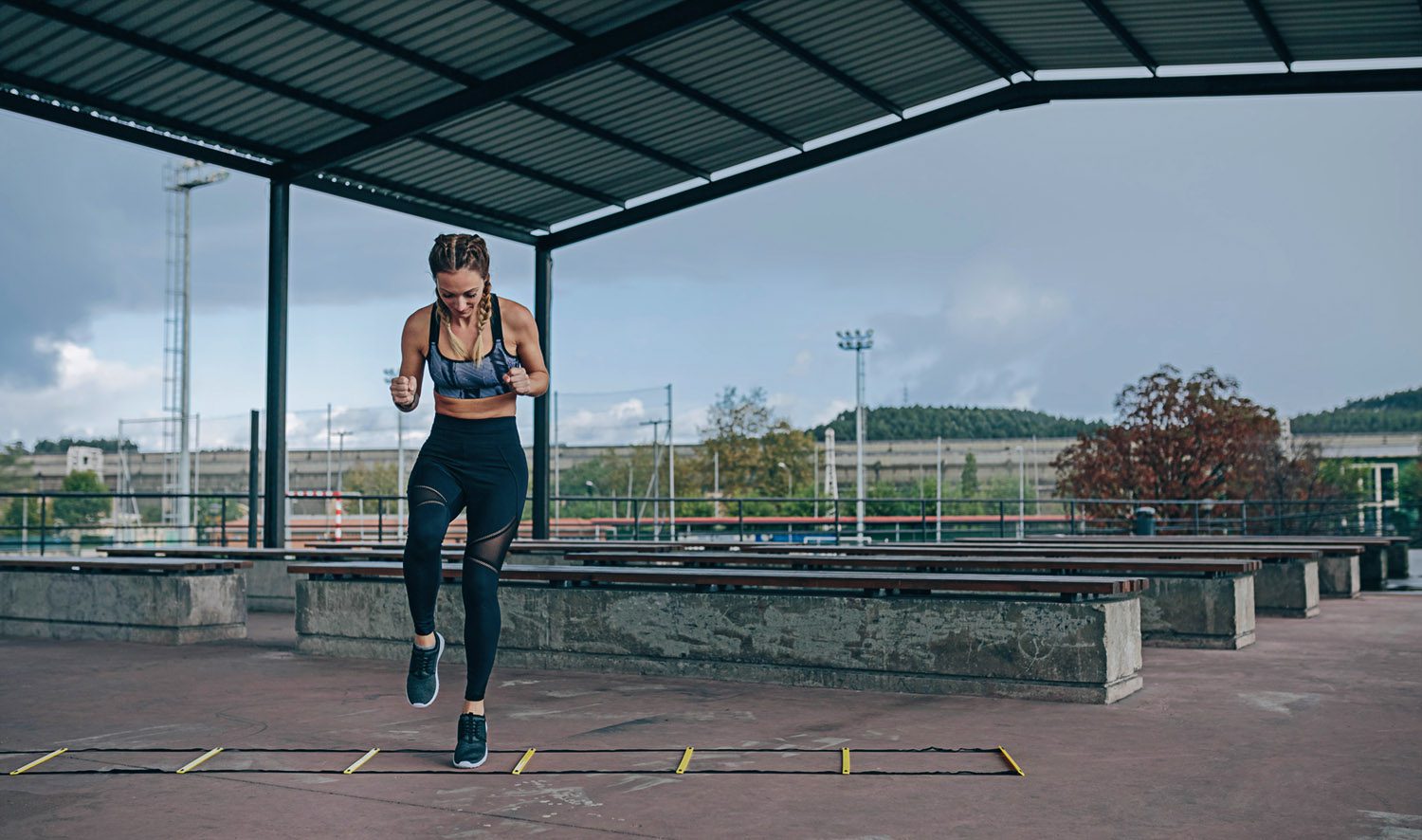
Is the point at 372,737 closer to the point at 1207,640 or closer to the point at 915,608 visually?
the point at 915,608

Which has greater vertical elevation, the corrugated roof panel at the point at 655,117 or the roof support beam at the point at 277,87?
the corrugated roof panel at the point at 655,117

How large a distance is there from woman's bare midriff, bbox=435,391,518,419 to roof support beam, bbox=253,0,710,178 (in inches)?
271

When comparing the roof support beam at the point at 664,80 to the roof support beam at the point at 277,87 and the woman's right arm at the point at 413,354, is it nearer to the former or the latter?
the roof support beam at the point at 277,87

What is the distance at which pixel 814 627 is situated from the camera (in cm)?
721

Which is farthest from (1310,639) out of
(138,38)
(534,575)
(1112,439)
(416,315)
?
(1112,439)

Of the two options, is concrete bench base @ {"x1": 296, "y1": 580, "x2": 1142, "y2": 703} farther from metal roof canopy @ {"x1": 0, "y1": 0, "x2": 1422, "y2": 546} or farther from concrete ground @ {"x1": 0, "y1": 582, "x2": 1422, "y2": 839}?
metal roof canopy @ {"x1": 0, "y1": 0, "x2": 1422, "y2": 546}

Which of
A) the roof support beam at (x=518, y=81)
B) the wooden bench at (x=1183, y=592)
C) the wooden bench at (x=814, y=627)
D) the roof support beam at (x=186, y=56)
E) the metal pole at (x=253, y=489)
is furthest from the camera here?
the metal pole at (x=253, y=489)

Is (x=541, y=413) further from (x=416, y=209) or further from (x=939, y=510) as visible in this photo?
(x=939, y=510)

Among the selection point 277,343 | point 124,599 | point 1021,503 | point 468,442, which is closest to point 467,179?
point 277,343

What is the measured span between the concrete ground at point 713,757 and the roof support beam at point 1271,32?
6481 millimetres

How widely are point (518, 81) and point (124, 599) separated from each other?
18.8 feet

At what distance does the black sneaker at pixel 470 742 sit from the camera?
4820 mm

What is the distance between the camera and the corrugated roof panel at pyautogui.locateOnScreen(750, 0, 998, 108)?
12195 mm

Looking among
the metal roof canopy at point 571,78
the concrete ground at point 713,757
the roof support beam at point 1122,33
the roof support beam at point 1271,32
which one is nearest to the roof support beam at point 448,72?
the metal roof canopy at point 571,78
